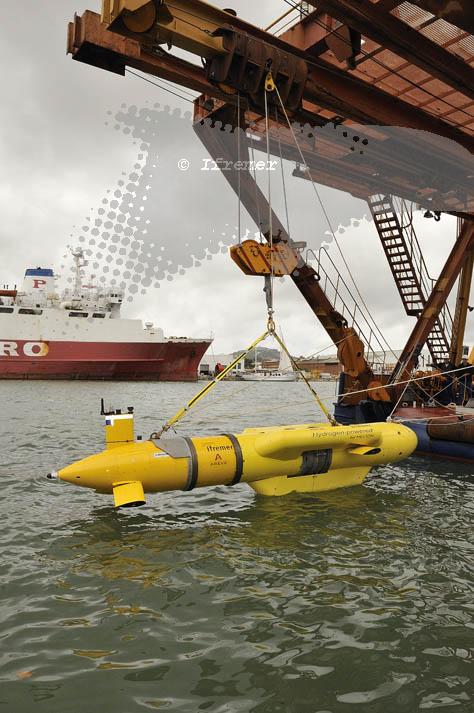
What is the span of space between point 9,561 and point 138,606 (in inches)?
79.5

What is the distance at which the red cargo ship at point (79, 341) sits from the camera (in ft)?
172

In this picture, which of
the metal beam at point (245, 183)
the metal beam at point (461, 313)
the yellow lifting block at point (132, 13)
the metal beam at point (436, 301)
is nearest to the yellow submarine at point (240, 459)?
the metal beam at point (245, 183)

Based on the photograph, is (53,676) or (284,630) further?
(284,630)

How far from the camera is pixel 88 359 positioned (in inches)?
2103

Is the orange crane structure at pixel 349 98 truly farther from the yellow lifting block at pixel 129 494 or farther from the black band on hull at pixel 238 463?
the yellow lifting block at pixel 129 494

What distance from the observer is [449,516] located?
26.4 ft

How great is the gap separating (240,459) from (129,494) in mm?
1797

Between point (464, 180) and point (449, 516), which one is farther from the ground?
point (464, 180)

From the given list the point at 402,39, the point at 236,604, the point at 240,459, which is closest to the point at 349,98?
the point at 402,39

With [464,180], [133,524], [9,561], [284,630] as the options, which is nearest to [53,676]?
[284,630]

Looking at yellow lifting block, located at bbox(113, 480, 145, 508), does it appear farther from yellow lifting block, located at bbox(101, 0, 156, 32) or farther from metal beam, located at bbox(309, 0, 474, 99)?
metal beam, located at bbox(309, 0, 474, 99)

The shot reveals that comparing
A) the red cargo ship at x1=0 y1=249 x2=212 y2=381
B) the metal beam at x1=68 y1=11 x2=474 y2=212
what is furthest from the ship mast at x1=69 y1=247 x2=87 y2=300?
the metal beam at x1=68 y1=11 x2=474 y2=212

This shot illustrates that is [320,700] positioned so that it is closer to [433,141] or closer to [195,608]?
[195,608]

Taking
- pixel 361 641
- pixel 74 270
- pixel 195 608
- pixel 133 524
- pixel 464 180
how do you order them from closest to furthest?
1. pixel 361 641
2. pixel 195 608
3. pixel 133 524
4. pixel 464 180
5. pixel 74 270
